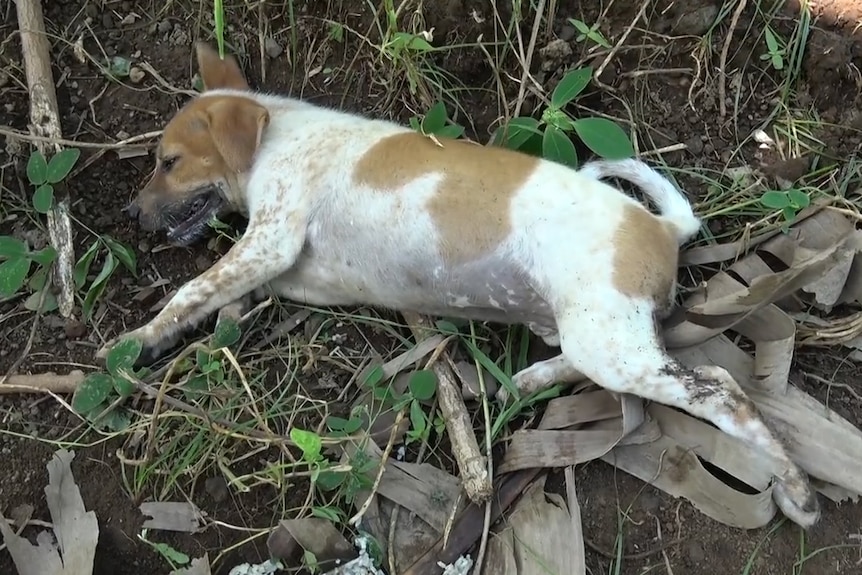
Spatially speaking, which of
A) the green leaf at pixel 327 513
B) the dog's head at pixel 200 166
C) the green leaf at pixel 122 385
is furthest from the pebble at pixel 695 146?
the green leaf at pixel 122 385

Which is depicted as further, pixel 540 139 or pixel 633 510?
pixel 540 139

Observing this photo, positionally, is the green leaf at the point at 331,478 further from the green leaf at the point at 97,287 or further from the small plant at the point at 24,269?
the small plant at the point at 24,269

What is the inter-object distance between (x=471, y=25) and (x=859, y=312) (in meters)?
1.91

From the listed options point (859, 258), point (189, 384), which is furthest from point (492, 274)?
point (859, 258)

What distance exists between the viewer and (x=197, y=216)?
307 centimetres

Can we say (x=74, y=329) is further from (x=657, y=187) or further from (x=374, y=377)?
(x=657, y=187)

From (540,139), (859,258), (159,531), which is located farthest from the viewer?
(540,139)

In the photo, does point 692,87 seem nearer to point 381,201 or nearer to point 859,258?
point 859,258

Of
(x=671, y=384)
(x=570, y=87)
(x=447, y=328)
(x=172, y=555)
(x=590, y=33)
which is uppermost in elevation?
(x=590, y=33)

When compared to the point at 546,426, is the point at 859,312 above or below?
above

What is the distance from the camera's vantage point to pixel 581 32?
314 cm

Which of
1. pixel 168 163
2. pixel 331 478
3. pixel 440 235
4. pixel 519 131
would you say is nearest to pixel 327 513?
pixel 331 478

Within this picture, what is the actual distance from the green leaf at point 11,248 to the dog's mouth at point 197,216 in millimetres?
527

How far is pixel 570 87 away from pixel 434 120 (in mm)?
540
